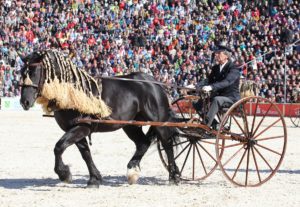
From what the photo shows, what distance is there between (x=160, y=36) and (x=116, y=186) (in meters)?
23.9

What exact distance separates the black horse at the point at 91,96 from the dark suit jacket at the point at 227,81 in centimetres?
81

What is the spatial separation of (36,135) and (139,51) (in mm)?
14853

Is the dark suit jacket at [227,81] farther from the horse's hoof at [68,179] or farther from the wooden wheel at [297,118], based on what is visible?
the wooden wheel at [297,118]

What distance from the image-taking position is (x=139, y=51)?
3294 centimetres

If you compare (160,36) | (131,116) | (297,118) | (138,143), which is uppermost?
(160,36)

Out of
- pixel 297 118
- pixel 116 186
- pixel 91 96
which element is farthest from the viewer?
pixel 297 118

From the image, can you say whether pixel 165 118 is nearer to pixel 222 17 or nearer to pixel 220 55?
pixel 220 55

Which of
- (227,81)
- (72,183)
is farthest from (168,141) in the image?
(72,183)

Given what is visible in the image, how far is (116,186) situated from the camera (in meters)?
10.4

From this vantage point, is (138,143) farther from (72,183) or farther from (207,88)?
(207,88)

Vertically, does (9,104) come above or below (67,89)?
below

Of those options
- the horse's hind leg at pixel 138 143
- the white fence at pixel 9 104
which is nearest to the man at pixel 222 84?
the horse's hind leg at pixel 138 143

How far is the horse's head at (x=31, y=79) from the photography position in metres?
9.78

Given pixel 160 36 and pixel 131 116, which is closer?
pixel 131 116
